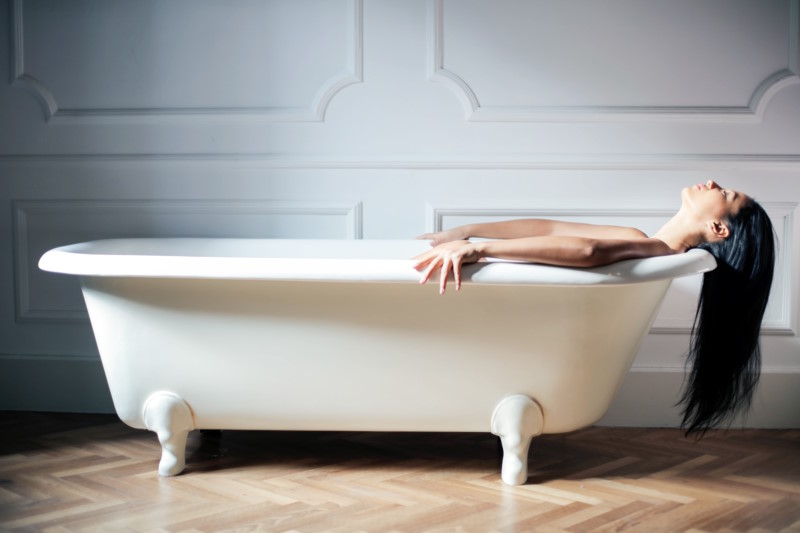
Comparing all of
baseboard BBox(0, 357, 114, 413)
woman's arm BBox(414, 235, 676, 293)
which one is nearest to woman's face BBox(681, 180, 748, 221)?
woman's arm BBox(414, 235, 676, 293)

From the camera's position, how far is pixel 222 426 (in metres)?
1.89

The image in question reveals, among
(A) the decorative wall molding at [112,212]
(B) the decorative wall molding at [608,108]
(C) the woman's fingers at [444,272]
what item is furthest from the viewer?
(A) the decorative wall molding at [112,212]

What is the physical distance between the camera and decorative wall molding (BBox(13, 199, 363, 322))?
2.53 meters

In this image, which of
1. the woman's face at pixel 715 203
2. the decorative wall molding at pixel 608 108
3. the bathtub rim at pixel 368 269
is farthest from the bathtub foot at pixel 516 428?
the decorative wall molding at pixel 608 108

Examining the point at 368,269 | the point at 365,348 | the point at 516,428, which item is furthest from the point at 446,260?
the point at 516,428

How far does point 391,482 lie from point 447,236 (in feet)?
2.47

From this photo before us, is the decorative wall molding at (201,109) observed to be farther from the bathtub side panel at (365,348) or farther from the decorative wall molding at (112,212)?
the bathtub side panel at (365,348)

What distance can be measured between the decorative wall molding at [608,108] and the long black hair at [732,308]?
27.5 inches

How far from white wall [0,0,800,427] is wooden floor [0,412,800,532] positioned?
1.11 feet

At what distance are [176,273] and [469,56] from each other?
1.27 metres

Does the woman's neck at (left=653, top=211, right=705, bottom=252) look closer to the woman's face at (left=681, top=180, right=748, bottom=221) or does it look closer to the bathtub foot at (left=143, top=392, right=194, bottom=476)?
the woman's face at (left=681, top=180, right=748, bottom=221)

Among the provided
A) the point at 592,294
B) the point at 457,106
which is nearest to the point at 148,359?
the point at 592,294

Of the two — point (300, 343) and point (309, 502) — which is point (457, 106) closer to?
point (300, 343)

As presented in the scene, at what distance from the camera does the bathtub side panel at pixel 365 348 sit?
1745 mm
